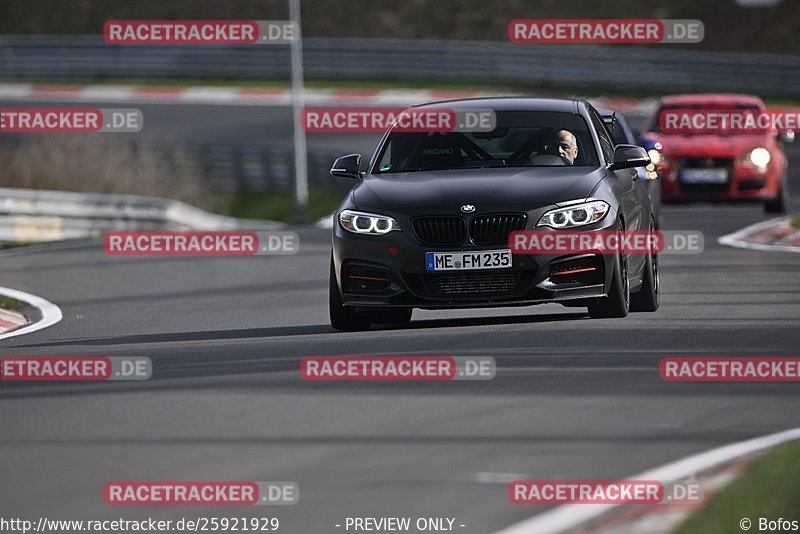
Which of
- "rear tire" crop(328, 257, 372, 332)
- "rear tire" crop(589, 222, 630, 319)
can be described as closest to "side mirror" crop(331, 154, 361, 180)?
"rear tire" crop(328, 257, 372, 332)

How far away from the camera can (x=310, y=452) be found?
8.02 metres

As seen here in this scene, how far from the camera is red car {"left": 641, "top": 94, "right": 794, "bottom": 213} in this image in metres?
24.1

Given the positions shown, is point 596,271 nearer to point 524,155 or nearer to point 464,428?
point 524,155

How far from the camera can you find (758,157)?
2414 cm

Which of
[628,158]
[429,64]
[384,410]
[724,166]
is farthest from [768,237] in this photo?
[429,64]

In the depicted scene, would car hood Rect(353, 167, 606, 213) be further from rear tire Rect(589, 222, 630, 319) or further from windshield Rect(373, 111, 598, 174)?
rear tire Rect(589, 222, 630, 319)

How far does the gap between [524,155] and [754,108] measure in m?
12.5

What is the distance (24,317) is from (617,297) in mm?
5464

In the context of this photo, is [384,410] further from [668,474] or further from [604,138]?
[604,138]

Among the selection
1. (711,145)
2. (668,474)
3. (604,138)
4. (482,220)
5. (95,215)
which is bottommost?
(668,474)

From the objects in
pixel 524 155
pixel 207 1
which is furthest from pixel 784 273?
pixel 207 1

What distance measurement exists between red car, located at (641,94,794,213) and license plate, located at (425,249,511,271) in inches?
486

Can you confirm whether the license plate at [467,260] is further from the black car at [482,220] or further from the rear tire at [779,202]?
the rear tire at [779,202]

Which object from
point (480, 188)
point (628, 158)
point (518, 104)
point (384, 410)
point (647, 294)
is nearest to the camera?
point (384, 410)
